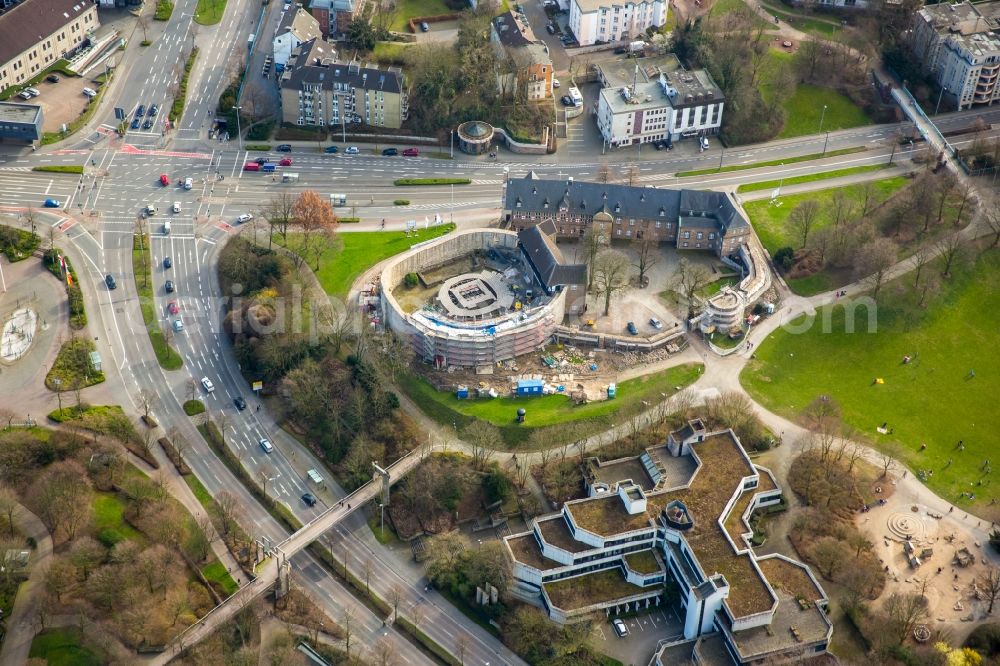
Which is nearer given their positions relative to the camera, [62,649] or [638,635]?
[62,649]

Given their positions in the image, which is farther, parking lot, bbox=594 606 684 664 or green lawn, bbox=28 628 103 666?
parking lot, bbox=594 606 684 664

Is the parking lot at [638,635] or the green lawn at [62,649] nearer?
the green lawn at [62,649]

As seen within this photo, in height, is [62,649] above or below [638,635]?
above

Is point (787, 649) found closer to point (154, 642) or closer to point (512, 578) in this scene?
point (512, 578)

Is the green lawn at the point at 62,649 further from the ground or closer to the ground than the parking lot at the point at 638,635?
further from the ground
